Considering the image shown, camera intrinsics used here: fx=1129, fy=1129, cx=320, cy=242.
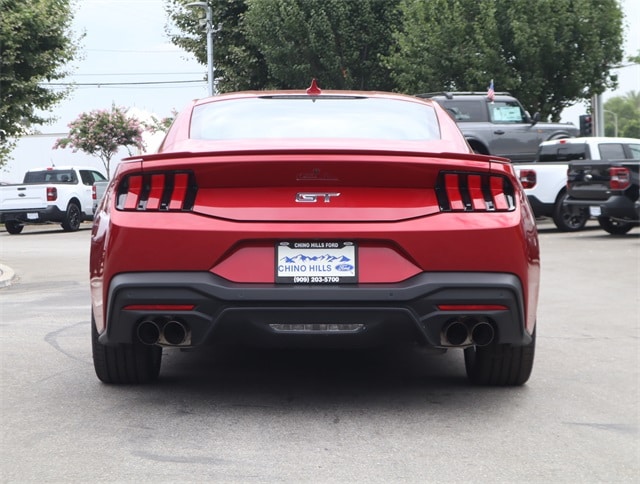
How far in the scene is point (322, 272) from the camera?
5133mm

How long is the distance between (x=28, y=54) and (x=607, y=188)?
12.4 metres

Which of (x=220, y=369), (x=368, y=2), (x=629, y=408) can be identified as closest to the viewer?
(x=629, y=408)

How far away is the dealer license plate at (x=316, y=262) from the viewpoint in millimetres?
5129

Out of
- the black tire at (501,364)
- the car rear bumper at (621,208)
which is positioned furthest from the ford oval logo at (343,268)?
the car rear bumper at (621,208)

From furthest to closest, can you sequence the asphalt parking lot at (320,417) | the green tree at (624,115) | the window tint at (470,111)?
1. the green tree at (624,115)
2. the window tint at (470,111)
3. the asphalt parking lot at (320,417)

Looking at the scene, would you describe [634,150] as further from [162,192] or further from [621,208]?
[162,192]

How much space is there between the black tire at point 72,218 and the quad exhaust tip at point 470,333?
25.6m

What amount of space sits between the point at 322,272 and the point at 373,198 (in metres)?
0.42

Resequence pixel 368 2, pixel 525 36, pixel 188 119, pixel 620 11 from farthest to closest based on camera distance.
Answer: pixel 368 2
pixel 620 11
pixel 525 36
pixel 188 119

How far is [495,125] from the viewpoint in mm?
24812

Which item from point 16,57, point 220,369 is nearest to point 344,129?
point 220,369

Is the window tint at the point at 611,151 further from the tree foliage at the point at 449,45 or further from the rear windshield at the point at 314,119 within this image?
the rear windshield at the point at 314,119

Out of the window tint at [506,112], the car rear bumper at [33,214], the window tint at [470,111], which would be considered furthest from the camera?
the car rear bumper at [33,214]

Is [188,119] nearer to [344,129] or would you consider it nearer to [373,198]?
[344,129]
